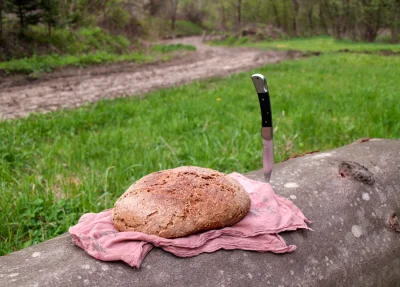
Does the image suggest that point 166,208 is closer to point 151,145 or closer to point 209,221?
point 209,221

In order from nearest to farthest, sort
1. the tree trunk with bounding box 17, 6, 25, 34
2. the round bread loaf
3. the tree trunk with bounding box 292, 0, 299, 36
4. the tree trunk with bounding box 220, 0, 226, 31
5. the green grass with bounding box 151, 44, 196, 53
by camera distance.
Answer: the round bread loaf
the tree trunk with bounding box 17, 6, 25, 34
the green grass with bounding box 151, 44, 196, 53
the tree trunk with bounding box 292, 0, 299, 36
the tree trunk with bounding box 220, 0, 226, 31

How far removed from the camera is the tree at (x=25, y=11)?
478 inches

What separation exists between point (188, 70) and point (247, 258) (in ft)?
38.6

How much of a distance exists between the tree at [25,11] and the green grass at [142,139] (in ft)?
21.2

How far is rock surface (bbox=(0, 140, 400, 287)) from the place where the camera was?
1.44 m

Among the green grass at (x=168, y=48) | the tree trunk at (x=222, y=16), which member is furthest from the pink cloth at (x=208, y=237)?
the tree trunk at (x=222, y=16)

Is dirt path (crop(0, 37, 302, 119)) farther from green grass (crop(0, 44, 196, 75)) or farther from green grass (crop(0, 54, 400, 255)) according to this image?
green grass (crop(0, 54, 400, 255))

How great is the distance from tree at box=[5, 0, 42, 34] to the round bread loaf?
11953mm

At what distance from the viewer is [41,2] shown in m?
12.7

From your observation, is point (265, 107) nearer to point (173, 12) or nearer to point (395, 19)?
point (395, 19)

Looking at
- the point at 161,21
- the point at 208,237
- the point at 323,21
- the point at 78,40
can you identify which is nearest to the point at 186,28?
the point at 161,21

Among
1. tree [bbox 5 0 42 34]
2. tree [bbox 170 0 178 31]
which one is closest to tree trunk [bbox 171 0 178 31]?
tree [bbox 170 0 178 31]

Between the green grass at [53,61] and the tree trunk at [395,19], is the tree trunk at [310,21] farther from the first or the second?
the green grass at [53,61]

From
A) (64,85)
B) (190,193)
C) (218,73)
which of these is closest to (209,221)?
(190,193)
